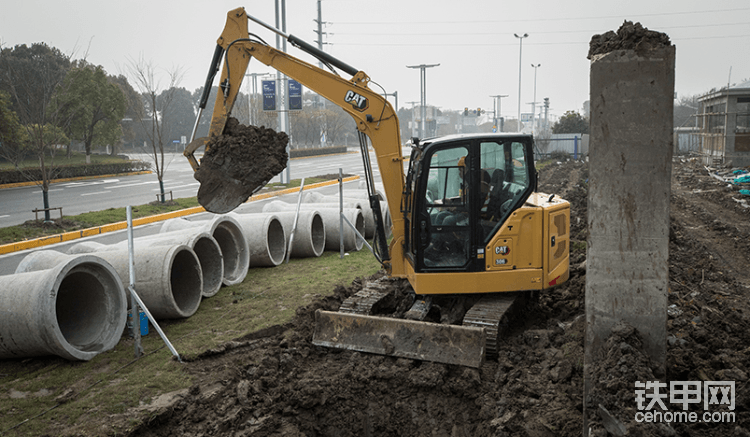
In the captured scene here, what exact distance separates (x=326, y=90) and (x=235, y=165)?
1.54 m

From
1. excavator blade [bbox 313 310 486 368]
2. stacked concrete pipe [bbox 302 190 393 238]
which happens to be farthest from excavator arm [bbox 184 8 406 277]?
stacked concrete pipe [bbox 302 190 393 238]

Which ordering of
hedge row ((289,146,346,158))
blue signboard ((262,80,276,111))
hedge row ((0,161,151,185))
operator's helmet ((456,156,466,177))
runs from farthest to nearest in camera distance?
hedge row ((289,146,346,158)), hedge row ((0,161,151,185)), blue signboard ((262,80,276,111)), operator's helmet ((456,156,466,177))

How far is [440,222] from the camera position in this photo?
689 cm

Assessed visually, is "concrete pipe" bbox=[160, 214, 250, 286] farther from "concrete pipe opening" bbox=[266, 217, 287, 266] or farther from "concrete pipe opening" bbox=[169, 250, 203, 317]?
"concrete pipe opening" bbox=[266, 217, 287, 266]

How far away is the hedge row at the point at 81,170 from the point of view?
2861cm

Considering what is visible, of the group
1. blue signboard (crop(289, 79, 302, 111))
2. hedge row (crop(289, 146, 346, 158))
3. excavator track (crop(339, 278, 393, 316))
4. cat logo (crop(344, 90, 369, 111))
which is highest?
blue signboard (crop(289, 79, 302, 111))

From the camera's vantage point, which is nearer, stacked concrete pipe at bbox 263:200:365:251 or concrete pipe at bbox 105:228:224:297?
concrete pipe at bbox 105:228:224:297

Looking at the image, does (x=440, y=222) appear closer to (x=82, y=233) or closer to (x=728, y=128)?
(x=82, y=233)

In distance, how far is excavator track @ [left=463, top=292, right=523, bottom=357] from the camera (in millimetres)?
6324

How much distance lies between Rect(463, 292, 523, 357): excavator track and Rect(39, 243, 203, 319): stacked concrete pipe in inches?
160

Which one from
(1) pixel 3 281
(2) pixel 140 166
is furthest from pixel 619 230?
(2) pixel 140 166

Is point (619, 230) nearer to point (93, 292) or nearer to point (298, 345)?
point (298, 345)

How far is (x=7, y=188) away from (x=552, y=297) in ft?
94.7

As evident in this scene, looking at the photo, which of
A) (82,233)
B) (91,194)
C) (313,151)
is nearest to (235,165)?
(82,233)
